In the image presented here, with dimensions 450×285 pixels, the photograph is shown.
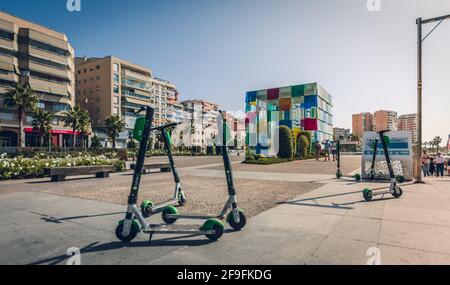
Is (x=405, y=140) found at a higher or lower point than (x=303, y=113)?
lower

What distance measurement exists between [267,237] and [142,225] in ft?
6.98

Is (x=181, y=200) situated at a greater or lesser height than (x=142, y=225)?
lesser

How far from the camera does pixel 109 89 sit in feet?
222

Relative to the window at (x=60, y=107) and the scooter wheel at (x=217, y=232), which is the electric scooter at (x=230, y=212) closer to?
the scooter wheel at (x=217, y=232)

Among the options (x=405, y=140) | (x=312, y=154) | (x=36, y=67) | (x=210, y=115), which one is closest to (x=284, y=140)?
(x=312, y=154)

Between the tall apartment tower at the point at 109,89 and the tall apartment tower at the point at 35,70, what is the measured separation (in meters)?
9.34

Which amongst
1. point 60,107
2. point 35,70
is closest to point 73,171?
point 35,70

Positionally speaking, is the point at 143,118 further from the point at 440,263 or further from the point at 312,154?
the point at 312,154

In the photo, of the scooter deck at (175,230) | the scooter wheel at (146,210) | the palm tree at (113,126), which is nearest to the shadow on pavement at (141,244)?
the scooter deck at (175,230)

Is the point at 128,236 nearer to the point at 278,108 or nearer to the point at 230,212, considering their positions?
the point at 230,212

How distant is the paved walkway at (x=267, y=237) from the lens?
12.6 ft

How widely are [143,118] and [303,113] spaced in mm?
43771
